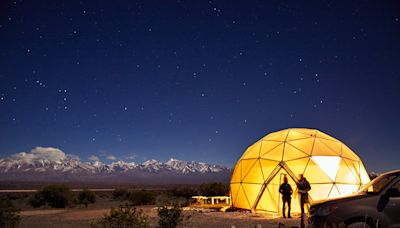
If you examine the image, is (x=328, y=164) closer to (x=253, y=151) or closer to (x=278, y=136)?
(x=278, y=136)

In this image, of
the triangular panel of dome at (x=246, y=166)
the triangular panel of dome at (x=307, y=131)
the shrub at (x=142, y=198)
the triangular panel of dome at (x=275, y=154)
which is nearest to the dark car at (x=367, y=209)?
the triangular panel of dome at (x=275, y=154)

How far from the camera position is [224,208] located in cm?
1917

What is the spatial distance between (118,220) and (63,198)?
22283 millimetres

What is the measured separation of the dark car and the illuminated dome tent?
8607 mm

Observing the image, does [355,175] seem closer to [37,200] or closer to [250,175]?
[250,175]

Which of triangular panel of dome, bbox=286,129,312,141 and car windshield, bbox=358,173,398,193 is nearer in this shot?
car windshield, bbox=358,173,398,193

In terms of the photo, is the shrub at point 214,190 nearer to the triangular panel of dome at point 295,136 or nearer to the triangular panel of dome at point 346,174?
the triangular panel of dome at point 295,136

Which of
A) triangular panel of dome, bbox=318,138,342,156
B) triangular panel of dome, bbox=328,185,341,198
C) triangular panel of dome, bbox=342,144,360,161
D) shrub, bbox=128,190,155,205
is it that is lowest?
shrub, bbox=128,190,155,205

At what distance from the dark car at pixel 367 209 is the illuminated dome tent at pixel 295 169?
339 inches

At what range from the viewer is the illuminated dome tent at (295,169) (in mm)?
16625

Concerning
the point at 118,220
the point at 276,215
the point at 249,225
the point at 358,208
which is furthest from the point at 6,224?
the point at 276,215

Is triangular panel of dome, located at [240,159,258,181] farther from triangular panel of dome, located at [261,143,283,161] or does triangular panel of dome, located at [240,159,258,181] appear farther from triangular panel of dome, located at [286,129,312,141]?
triangular panel of dome, located at [286,129,312,141]

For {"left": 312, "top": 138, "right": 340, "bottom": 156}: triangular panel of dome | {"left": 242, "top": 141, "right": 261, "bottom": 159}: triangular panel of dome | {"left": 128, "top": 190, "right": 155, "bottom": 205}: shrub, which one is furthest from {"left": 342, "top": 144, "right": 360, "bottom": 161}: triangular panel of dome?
{"left": 128, "top": 190, "right": 155, "bottom": 205}: shrub

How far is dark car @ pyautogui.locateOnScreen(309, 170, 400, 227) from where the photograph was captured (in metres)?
7.36
